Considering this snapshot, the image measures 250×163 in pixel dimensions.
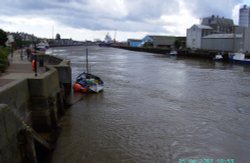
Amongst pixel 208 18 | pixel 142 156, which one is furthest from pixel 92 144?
pixel 208 18

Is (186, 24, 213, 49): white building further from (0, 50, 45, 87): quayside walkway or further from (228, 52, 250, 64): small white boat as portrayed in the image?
(0, 50, 45, 87): quayside walkway

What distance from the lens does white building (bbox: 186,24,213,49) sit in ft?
320

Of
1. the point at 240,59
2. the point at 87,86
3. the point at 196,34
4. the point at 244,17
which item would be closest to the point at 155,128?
the point at 87,86

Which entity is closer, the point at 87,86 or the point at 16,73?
the point at 16,73

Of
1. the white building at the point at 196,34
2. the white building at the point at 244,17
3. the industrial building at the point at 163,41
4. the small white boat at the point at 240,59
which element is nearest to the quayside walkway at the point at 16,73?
the small white boat at the point at 240,59

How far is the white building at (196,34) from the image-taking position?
97688 millimetres

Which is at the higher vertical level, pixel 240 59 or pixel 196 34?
pixel 196 34

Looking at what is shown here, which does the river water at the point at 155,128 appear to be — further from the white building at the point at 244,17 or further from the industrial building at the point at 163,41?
the industrial building at the point at 163,41

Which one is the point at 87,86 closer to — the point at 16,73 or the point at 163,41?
the point at 16,73

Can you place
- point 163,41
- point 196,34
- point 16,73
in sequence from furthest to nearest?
point 163,41
point 196,34
point 16,73

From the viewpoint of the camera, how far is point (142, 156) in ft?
36.3

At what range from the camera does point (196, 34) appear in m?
99.0

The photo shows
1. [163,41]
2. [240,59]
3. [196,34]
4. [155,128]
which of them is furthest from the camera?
[163,41]

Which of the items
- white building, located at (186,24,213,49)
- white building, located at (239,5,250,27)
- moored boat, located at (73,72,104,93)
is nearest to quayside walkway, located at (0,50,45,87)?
moored boat, located at (73,72,104,93)
